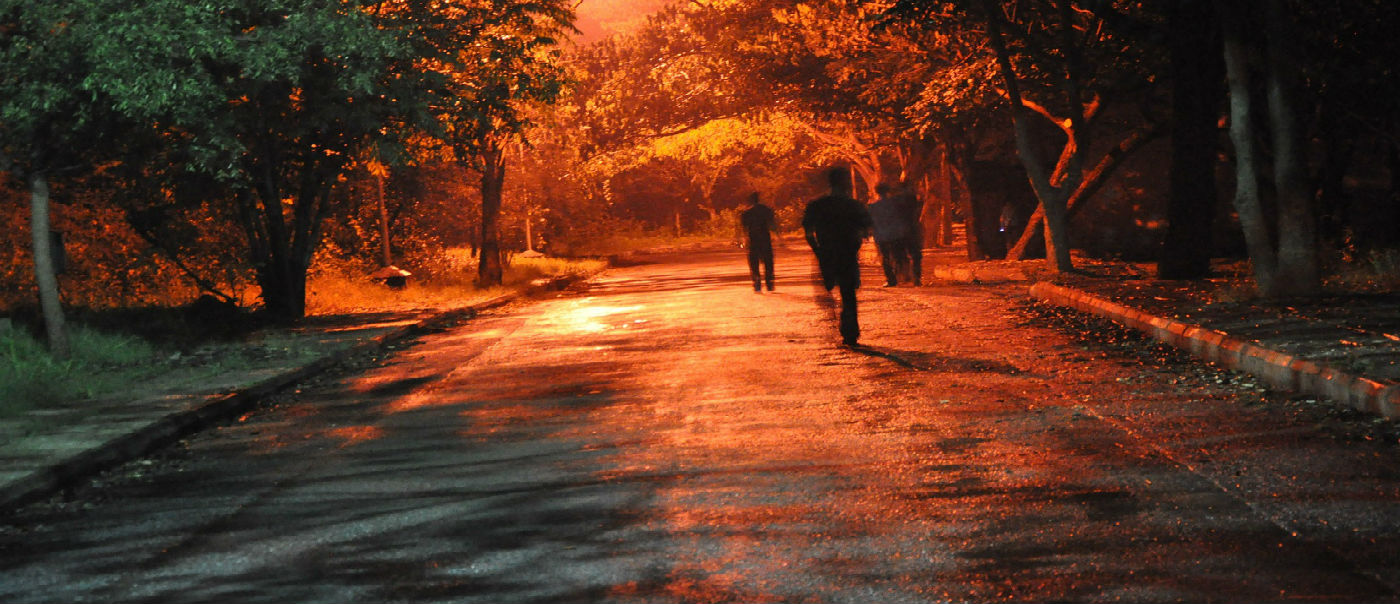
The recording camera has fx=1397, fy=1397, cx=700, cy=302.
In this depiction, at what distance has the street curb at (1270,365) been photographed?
361 inches

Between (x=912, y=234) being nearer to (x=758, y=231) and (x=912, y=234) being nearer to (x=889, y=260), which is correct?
(x=889, y=260)

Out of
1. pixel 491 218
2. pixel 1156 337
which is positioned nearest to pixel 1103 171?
pixel 1156 337

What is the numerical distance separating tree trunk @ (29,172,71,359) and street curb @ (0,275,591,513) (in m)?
3.08

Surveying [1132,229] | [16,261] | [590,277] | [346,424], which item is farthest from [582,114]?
[346,424]

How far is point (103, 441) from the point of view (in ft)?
33.0

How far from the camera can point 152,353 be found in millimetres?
17812

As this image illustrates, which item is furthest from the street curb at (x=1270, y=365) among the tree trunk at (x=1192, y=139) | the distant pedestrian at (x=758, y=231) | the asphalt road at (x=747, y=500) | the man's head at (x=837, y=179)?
the distant pedestrian at (x=758, y=231)

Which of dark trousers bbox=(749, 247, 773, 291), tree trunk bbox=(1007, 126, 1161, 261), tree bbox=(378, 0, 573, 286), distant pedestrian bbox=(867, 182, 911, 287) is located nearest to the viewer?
tree bbox=(378, 0, 573, 286)

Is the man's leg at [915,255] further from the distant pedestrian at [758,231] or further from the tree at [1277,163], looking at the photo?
the tree at [1277,163]

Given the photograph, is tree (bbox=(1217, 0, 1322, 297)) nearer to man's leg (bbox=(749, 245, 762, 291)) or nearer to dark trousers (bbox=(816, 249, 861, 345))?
dark trousers (bbox=(816, 249, 861, 345))

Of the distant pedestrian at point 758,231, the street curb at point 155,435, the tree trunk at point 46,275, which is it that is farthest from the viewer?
the distant pedestrian at point 758,231

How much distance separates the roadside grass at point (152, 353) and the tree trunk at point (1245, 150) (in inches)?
440

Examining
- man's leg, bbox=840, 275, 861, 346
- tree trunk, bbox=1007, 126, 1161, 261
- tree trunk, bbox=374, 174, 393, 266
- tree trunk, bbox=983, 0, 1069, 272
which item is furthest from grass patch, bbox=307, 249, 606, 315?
man's leg, bbox=840, 275, 861, 346

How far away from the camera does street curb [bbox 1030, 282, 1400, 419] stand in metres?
9.17
